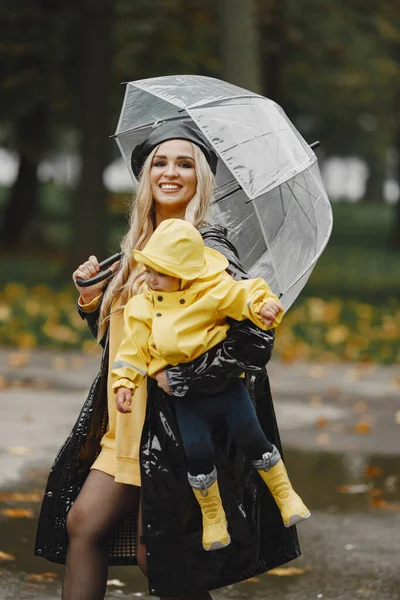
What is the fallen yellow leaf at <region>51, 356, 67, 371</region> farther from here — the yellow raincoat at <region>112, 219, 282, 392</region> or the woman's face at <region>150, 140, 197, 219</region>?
the yellow raincoat at <region>112, 219, 282, 392</region>

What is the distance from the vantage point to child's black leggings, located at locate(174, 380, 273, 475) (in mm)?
3527

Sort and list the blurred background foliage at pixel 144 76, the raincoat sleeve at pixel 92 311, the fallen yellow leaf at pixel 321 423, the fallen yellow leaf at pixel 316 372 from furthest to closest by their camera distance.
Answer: the blurred background foliage at pixel 144 76 → the fallen yellow leaf at pixel 316 372 → the fallen yellow leaf at pixel 321 423 → the raincoat sleeve at pixel 92 311

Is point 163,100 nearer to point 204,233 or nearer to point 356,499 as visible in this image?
point 204,233

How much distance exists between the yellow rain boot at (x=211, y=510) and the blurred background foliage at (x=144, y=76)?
823cm

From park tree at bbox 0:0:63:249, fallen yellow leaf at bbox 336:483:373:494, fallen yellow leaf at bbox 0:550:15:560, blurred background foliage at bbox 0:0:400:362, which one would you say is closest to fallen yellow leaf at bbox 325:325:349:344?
blurred background foliage at bbox 0:0:400:362

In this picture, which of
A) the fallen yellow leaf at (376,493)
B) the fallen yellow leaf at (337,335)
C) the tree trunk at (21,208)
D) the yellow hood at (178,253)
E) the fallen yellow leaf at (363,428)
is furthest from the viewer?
the tree trunk at (21,208)

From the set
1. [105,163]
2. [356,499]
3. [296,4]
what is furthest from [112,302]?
[296,4]

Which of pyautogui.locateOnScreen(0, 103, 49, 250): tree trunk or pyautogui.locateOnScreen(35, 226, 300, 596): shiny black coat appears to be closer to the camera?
pyautogui.locateOnScreen(35, 226, 300, 596): shiny black coat

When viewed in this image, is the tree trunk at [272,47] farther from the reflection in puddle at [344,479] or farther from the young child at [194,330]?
the young child at [194,330]

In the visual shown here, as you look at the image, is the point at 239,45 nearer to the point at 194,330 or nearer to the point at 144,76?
the point at 144,76

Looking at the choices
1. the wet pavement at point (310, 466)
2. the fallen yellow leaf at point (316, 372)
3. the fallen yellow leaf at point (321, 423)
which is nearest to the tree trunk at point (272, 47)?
the fallen yellow leaf at point (316, 372)

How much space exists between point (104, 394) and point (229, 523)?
22.7 inches

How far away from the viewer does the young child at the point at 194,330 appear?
3.40 meters

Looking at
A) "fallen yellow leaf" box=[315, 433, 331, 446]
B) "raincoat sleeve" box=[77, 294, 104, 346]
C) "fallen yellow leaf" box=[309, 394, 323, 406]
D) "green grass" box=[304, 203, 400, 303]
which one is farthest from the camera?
"green grass" box=[304, 203, 400, 303]
